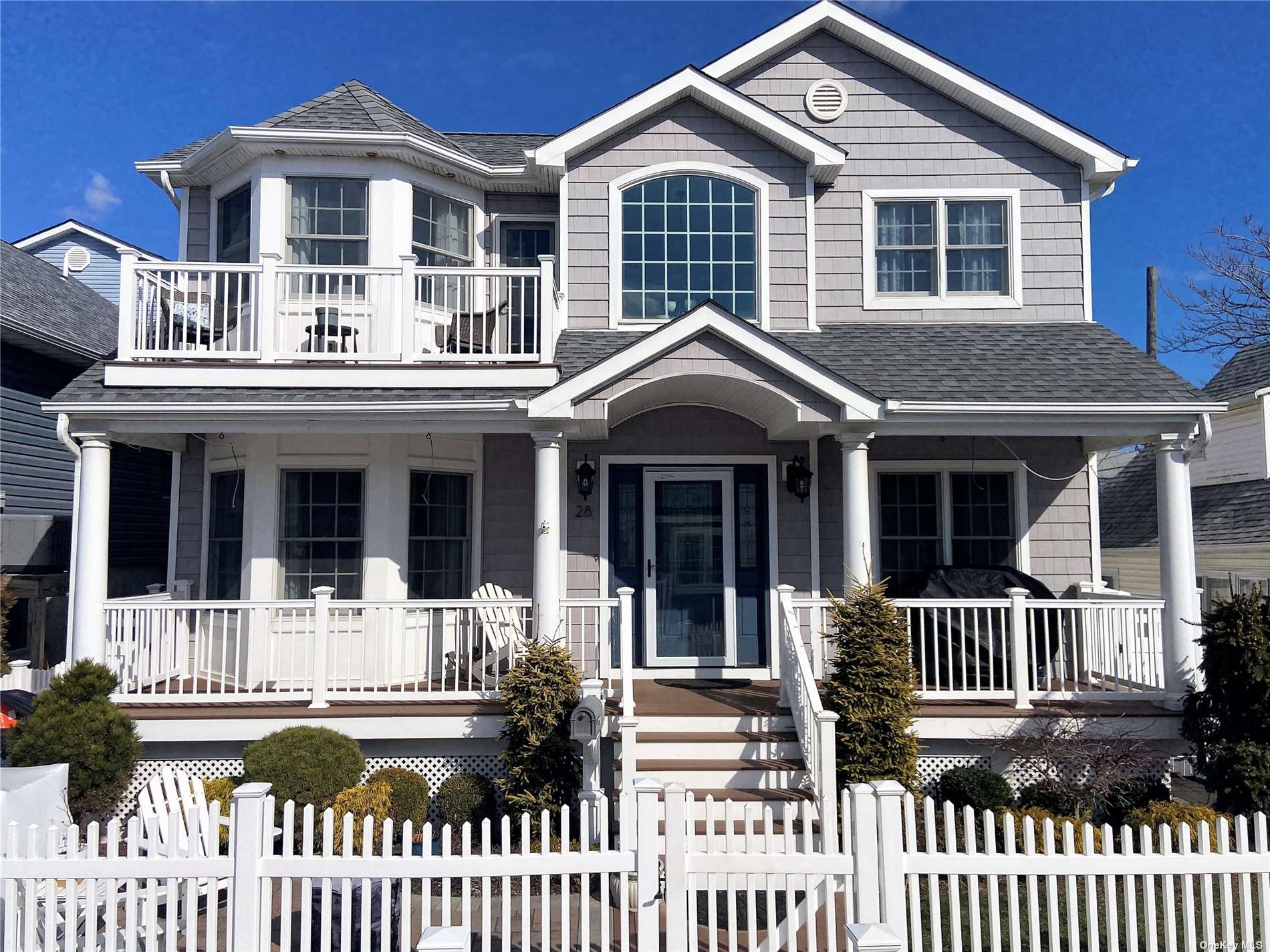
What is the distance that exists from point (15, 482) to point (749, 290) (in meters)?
10.8

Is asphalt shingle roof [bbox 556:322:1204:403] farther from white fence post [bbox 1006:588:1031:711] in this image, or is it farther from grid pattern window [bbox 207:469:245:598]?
grid pattern window [bbox 207:469:245:598]

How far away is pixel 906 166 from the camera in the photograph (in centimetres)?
1043

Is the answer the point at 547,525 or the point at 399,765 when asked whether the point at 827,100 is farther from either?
the point at 399,765

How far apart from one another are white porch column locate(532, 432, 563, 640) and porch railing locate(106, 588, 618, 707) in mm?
173

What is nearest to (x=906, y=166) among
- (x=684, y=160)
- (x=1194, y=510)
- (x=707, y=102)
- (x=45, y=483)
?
(x=707, y=102)

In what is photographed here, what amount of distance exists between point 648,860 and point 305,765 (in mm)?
3722

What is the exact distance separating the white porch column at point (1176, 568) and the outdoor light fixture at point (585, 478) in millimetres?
5653

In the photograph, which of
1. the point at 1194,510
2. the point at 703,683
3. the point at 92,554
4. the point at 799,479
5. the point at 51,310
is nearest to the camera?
the point at 92,554

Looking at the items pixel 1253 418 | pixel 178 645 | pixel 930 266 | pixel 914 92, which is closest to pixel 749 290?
pixel 930 266

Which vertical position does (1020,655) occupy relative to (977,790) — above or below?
above

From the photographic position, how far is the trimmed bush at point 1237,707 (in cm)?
640

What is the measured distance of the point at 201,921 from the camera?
19.4ft

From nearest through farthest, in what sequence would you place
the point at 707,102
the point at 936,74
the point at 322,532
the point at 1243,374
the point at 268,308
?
the point at 268,308 < the point at 322,532 < the point at 707,102 < the point at 936,74 < the point at 1243,374

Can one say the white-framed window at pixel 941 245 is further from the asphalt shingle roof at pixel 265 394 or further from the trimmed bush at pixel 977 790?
the trimmed bush at pixel 977 790
